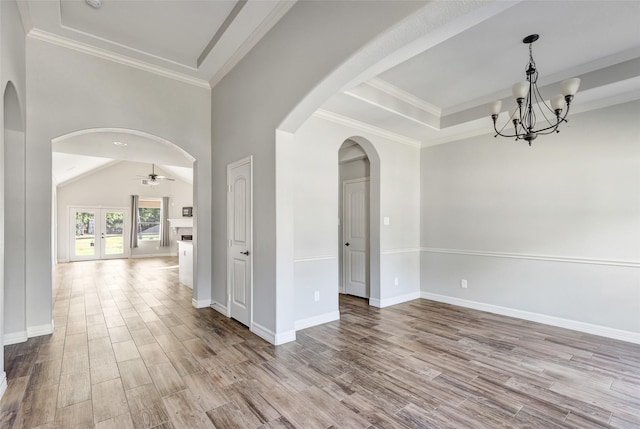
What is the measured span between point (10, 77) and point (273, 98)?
2312 millimetres

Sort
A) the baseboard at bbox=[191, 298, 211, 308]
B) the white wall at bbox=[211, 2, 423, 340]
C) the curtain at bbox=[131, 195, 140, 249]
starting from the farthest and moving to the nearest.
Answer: the curtain at bbox=[131, 195, 140, 249], the baseboard at bbox=[191, 298, 211, 308], the white wall at bbox=[211, 2, 423, 340]

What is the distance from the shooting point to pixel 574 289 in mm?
3752

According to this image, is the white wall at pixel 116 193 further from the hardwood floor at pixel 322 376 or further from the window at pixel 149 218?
→ the hardwood floor at pixel 322 376

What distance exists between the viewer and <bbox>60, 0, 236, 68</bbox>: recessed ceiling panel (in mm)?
3055

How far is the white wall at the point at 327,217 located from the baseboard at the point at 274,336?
0.45 meters

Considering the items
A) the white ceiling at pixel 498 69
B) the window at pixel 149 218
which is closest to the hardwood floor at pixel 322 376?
the white ceiling at pixel 498 69

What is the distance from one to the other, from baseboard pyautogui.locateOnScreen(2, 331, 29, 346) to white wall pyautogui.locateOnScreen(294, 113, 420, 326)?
2.98 meters

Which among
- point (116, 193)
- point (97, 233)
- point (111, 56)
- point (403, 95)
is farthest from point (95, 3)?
point (97, 233)

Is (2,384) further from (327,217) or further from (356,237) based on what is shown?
(356,237)

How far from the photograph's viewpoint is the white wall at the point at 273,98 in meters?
2.31

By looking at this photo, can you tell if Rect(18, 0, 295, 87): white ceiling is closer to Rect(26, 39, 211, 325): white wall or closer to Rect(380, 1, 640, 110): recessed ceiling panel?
Rect(26, 39, 211, 325): white wall

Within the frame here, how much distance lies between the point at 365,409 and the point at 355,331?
1546 millimetres

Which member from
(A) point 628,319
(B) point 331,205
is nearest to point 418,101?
(B) point 331,205

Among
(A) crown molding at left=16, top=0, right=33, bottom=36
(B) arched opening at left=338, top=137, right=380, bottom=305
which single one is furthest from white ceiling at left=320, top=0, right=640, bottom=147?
(A) crown molding at left=16, top=0, right=33, bottom=36
